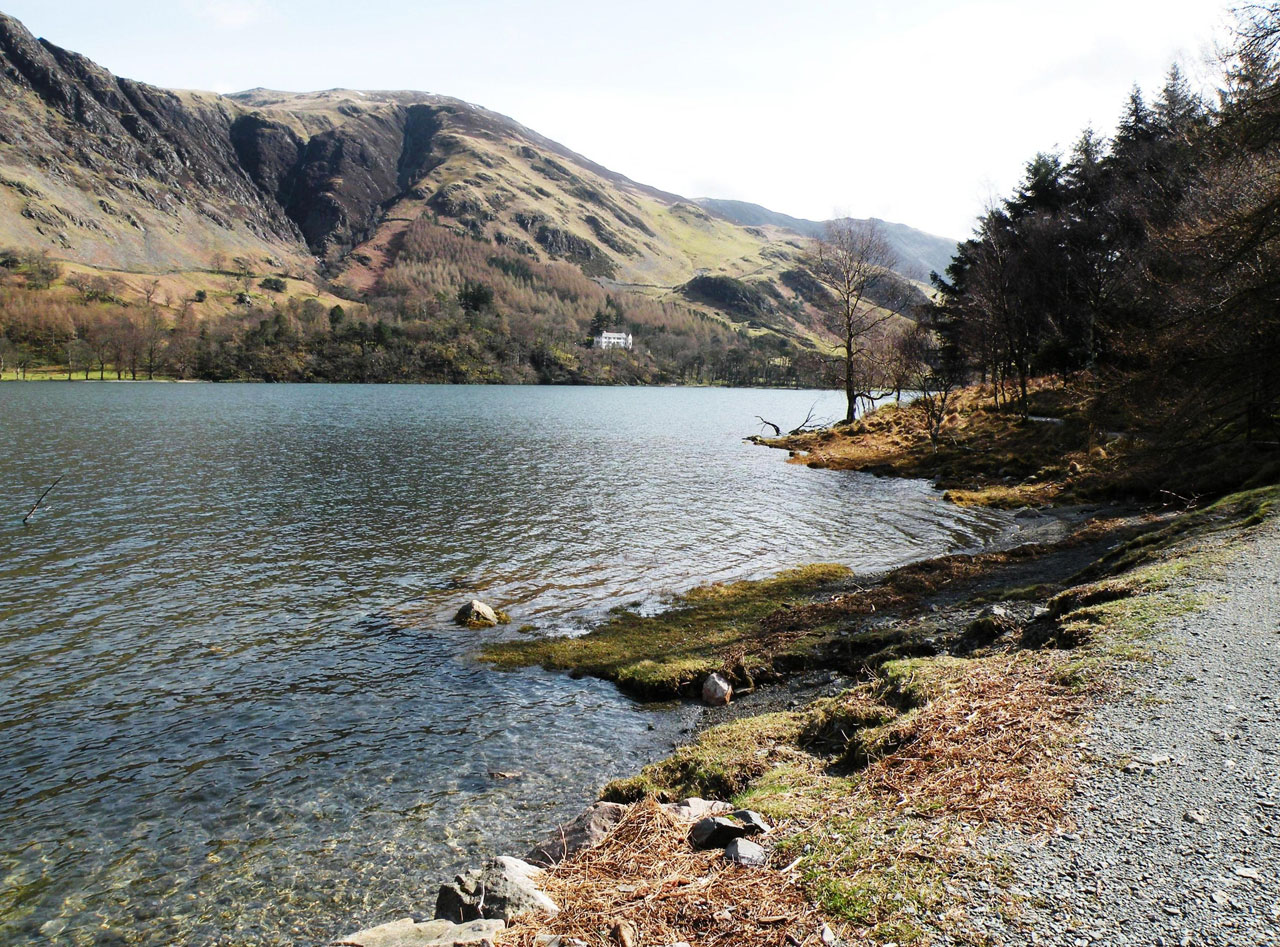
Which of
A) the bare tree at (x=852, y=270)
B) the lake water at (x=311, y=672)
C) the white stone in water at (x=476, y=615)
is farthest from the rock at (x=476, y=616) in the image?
the bare tree at (x=852, y=270)

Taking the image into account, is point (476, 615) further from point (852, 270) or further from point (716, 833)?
point (852, 270)

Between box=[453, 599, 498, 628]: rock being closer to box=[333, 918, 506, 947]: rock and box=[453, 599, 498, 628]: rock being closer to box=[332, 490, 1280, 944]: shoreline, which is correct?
box=[332, 490, 1280, 944]: shoreline

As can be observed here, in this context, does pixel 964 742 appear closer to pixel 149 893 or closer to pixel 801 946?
pixel 801 946

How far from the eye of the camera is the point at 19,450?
1853 inches

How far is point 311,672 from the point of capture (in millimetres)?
14391

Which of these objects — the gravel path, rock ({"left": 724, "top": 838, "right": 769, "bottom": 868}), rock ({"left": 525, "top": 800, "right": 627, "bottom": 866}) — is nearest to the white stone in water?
rock ({"left": 525, "top": 800, "right": 627, "bottom": 866})

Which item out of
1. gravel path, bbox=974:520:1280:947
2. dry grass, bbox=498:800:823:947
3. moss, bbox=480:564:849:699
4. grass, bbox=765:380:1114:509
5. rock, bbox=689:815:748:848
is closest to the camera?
gravel path, bbox=974:520:1280:947

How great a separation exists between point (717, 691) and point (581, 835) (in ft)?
19.8

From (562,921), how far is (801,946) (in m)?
1.91

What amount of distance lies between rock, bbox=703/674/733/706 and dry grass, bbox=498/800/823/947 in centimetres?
646

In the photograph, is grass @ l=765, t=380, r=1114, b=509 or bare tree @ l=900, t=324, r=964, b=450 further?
bare tree @ l=900, t=324, r=964, b=450

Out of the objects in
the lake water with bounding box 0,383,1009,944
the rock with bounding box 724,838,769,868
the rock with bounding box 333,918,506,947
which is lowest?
the lake water with bounding box 0,383,1009,944

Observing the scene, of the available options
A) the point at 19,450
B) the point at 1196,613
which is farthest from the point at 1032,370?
the point at 19,450

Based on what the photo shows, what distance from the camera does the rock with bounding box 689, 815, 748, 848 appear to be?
6.56 metres
